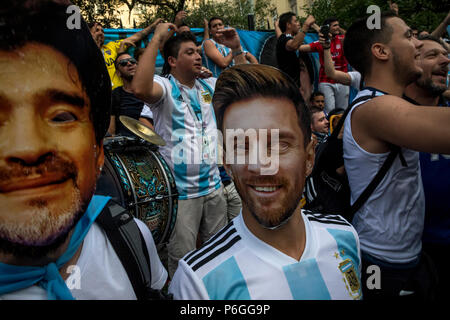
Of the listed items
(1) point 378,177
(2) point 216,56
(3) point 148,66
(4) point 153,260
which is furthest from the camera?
(2) point 216,56

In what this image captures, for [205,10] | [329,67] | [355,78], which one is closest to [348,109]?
[329,67]

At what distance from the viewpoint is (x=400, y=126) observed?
1604mm

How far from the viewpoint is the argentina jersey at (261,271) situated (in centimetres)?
112

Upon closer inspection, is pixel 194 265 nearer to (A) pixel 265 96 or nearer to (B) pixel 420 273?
(A) pixel 265 96

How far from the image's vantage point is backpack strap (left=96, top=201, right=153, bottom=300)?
1.09 metres

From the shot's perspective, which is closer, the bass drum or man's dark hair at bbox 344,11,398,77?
man's dark hair at bbox 344,11,398,77

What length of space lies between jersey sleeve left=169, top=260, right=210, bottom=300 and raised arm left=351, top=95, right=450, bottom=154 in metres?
1.15

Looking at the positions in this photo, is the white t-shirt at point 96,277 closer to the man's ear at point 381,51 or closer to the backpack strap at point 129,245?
the backpack strap at point 129,245

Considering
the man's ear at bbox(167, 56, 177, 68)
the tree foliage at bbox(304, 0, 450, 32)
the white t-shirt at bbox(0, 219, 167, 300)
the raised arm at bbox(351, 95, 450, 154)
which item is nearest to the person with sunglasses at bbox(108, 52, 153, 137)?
the man's ear at bbox(167, 56, 177, 68)

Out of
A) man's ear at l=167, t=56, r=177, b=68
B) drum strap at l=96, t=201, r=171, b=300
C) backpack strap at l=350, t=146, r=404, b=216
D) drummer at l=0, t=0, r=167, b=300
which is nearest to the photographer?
drummer at l=0, t=0, r=167, b=300

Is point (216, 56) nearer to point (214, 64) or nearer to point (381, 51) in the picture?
point (214, 64)

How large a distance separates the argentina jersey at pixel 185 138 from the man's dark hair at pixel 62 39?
176cm

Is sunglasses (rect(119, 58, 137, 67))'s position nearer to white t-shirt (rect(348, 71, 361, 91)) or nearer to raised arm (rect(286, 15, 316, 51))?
raised arm (rect(286, 15, 316, 51))

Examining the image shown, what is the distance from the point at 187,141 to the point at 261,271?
187 centimetres
